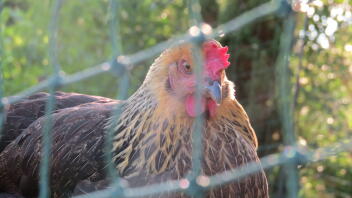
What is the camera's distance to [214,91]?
6.32 feet

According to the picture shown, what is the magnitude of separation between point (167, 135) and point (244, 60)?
2.47 meters

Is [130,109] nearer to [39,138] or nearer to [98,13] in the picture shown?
[39,138]

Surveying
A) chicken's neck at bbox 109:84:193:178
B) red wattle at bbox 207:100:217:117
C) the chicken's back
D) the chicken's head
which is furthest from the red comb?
the chicken's back

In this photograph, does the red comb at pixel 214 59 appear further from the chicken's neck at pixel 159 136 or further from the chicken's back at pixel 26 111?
the chicken's back at pixel 26 111

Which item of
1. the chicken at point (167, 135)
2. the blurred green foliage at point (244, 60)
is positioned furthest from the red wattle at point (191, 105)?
the blurred green foliage at point (244, 60)

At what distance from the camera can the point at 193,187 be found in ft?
5.15

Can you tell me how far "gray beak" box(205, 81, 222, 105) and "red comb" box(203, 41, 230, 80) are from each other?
3cm

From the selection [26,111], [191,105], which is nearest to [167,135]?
[191,105]

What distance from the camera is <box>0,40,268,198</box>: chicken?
81.3 inches

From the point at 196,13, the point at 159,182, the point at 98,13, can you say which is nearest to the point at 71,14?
the point at 98,13

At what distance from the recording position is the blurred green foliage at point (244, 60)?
4.02m

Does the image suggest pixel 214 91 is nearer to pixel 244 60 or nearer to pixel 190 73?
pixel 190 73

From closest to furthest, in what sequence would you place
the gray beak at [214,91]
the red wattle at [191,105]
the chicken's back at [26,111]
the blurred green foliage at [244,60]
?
the gray beak at [214,91]
the red wattle at [191,105]
the chicken's back at [26,111]
the blurred green foliage at [244,60]

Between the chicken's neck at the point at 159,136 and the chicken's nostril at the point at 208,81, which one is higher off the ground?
the chicken's nostril at the point at 208,81
